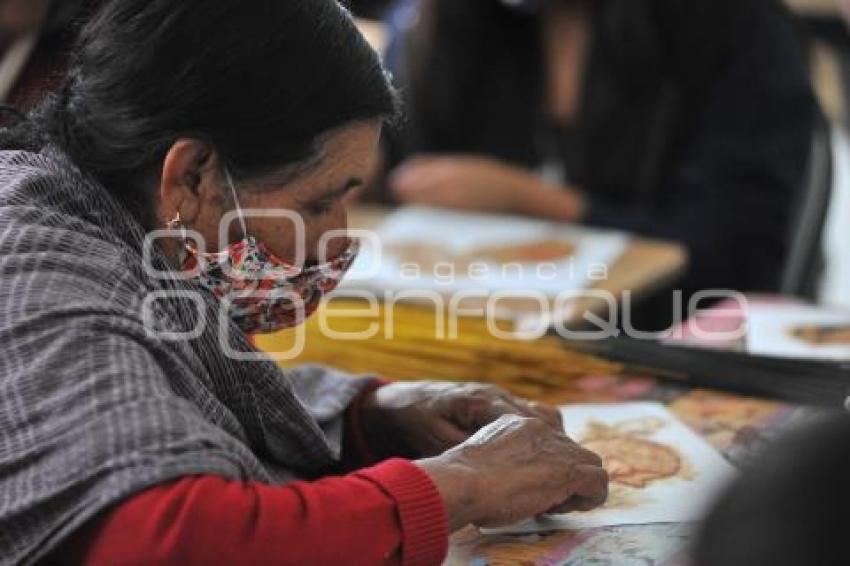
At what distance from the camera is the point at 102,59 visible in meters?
0.99

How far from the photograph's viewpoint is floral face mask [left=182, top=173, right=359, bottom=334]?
1057 millimetres

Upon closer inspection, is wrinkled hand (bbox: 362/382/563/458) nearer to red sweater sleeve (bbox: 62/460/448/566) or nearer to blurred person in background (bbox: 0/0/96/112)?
red sweater sleeve (bbox: 62/460/448/566)

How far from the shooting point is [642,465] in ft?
3.78

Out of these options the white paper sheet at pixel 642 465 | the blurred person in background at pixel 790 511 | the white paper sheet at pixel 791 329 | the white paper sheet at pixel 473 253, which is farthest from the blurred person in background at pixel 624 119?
the blurred person in background at pixel 790 511

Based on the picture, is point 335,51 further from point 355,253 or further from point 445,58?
point 445,58

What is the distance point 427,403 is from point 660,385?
0.35 meters

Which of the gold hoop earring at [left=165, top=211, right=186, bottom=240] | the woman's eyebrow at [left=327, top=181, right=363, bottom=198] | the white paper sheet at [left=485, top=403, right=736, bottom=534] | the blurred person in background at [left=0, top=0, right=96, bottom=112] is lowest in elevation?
the white paper sheet at [left=485, top=403, right=736, bottom=534]

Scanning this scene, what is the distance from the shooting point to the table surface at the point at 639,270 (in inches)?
68.5

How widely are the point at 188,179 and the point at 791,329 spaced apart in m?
0.92

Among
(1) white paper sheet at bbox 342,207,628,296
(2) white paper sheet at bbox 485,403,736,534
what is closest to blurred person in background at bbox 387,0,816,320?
(1) white paper sheet at bbox 342,207,628,296

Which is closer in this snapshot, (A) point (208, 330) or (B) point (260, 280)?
(A) point (208, 330)

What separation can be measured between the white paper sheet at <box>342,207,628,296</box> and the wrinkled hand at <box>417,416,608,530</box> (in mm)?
762

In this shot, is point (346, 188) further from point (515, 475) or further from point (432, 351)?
point (432, 351)

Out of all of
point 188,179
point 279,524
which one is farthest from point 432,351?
point 279,524
